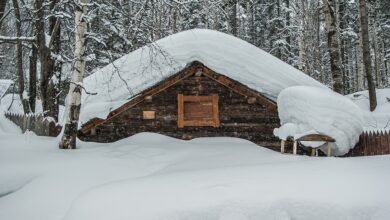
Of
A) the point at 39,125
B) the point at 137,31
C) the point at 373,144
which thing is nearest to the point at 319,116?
the point at 373,144

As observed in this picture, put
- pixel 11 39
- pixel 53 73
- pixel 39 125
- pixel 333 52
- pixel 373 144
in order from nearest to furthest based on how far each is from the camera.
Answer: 1. pixel 11 39
2. pixel 373 144
3. pixel 53 73
4. pixel 39 125
5. pixel 333 52

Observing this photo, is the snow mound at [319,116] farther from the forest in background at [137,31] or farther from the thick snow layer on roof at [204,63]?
the forest in background at [137,31]

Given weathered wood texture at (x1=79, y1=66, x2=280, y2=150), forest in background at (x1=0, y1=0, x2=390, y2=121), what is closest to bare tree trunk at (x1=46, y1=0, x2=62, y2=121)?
forest in background at (x1=0, y1=0, x2=390, y2=121)

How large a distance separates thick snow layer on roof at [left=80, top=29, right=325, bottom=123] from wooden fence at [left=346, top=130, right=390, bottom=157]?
109 inches

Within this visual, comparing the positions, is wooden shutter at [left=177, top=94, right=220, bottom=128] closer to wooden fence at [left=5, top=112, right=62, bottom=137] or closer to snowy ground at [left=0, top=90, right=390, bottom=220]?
snowy ground at [left=0, top=90, right=390, bottom=220]

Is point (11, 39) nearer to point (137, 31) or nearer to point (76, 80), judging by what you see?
point (76, 80)

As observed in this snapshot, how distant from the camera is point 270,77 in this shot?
41.2ft

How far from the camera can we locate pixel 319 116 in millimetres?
10367

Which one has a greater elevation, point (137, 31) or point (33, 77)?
point (137, 31)

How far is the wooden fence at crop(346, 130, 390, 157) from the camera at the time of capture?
1095cm

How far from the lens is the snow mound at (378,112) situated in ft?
51.1

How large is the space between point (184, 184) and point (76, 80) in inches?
177

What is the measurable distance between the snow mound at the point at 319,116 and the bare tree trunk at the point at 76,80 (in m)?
5.27

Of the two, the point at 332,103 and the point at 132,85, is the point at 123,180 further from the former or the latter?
the point at 332,103
